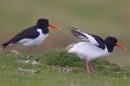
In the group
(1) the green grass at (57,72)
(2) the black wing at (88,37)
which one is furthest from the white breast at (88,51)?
(1) the green grass at (57,72)

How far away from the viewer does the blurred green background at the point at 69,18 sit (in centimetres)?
2780

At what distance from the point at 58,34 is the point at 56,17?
10.1ft

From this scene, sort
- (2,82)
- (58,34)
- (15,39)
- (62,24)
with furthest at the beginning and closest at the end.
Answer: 1. (62,24)
2. (58,34)
3. (15,39)
4. (2,82)

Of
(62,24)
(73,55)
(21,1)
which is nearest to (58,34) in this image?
(62,24)

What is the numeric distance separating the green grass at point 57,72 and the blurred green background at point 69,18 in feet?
33.0

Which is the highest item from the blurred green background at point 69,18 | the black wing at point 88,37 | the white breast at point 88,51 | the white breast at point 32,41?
the black wing at point 88,37

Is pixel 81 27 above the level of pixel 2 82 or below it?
below

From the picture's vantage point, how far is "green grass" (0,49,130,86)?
1245cm

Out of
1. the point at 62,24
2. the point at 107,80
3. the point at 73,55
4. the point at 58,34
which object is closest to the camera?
the point at 107,80

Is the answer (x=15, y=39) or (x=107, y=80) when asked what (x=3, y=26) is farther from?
(x=107, y=80)

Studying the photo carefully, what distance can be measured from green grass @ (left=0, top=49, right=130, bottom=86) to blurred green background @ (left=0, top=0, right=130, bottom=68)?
1007 cm

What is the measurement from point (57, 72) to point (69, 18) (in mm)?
16343

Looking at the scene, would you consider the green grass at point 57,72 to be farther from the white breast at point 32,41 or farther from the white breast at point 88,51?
the white breast at point 32,41

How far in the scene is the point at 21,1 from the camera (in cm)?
3356
